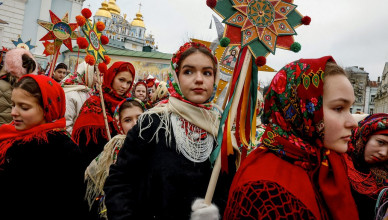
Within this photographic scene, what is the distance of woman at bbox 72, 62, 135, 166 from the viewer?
371 centimetres

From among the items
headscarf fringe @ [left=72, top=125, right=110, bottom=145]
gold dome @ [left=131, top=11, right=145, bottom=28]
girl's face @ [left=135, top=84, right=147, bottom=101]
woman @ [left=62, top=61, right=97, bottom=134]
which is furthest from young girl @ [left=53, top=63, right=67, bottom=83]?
gold dome @ [left=131, top=11, right=145, bottom=28]

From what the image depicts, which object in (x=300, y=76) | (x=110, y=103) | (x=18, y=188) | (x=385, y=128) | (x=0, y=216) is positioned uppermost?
(x=300, y=76)

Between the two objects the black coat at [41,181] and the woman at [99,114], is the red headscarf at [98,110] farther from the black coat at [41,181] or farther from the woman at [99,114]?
the black coat at [41,181]

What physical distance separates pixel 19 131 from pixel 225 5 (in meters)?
1.83

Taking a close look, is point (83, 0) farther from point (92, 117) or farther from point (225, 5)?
point (225, 5)

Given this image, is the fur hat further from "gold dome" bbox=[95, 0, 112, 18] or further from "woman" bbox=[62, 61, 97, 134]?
"gold dome" bbox=[95, 0, 112, 18]

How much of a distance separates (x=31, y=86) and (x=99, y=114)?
65.7 inches

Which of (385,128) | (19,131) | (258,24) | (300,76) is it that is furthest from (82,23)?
(385,128)

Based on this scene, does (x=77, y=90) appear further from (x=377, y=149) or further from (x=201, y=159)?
(x=377, y=149)

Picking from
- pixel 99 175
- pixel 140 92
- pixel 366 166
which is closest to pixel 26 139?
pixel 99 175

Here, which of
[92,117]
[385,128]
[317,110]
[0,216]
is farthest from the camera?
[92,117]

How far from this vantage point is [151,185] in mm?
1764

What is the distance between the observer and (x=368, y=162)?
2207 mm

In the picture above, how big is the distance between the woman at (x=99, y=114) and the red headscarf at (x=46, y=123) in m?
1.19
